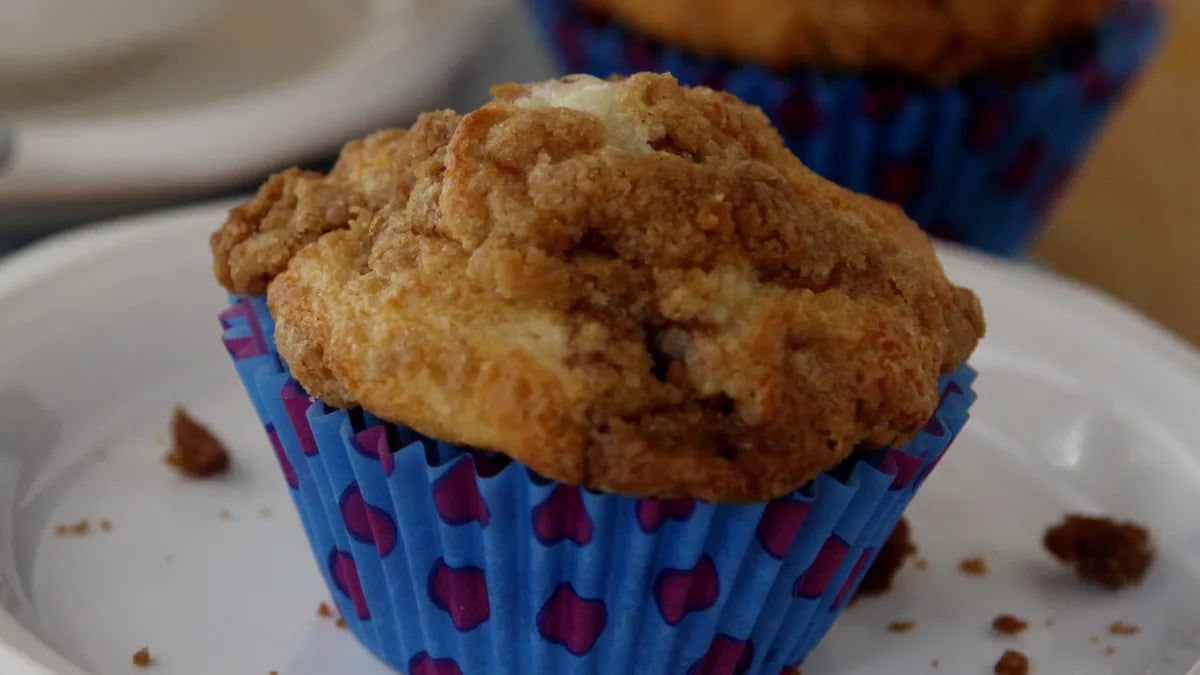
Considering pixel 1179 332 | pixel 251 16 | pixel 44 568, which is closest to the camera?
pixel 44 568

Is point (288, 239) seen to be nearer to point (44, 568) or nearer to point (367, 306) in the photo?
point (367, 306)

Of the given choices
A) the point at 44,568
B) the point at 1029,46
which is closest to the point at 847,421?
the point at 44,568

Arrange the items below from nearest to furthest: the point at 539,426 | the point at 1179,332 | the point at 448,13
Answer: the point at 539,426 → the point at 1179,332 → the point at 448,13

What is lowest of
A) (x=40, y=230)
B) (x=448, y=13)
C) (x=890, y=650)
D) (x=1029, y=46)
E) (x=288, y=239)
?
(x=40, y=230)

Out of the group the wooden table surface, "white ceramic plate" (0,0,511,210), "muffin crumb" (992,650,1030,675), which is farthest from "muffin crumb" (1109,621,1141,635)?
"white ceramic plate" (0,0,511,210)

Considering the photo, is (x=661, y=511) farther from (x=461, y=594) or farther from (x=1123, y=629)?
(x=1123, y=629)

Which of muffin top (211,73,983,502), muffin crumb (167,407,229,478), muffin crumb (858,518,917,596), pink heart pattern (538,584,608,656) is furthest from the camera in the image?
muffin crumb (167,407,229,478)

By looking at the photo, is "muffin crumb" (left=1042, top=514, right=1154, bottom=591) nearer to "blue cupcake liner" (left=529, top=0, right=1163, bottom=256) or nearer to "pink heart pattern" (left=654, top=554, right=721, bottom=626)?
"pink heart pattern" (left=654, top=554, right=721, bottom=626)
